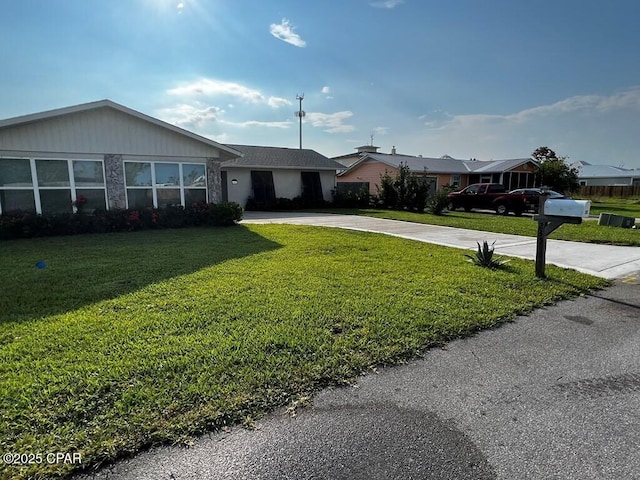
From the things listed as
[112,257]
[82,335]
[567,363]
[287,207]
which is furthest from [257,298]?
[287,207]

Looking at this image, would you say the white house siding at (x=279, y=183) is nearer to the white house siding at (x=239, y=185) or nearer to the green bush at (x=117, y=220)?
the white house siding at (x=239, y=185)

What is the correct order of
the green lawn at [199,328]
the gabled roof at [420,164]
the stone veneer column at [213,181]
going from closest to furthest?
1. the green lawn at [199,328]
2. the stone veneer column at [213,181]
3. the gabled roof at [420,164]

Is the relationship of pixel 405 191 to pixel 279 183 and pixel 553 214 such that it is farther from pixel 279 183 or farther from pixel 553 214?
pixel 553 214

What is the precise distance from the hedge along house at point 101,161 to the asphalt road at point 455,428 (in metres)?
11.6

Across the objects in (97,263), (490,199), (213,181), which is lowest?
(97,263)

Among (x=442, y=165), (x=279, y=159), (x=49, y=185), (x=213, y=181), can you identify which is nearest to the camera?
(x=49, y=185)

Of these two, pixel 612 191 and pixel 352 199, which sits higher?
pixel 612 191

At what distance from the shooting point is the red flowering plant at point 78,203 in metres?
11.2

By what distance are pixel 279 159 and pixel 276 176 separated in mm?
1178

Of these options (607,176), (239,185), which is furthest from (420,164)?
(607,176)

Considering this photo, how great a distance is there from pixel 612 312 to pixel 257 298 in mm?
4417

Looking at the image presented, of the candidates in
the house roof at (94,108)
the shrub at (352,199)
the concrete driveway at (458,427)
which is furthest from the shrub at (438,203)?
the concrete driveway at (458,427)

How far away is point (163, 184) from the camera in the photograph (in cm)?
1289

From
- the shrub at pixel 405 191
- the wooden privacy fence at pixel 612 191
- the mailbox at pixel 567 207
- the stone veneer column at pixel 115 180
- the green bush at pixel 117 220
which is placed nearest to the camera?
the mailbox at pixel 567 207
